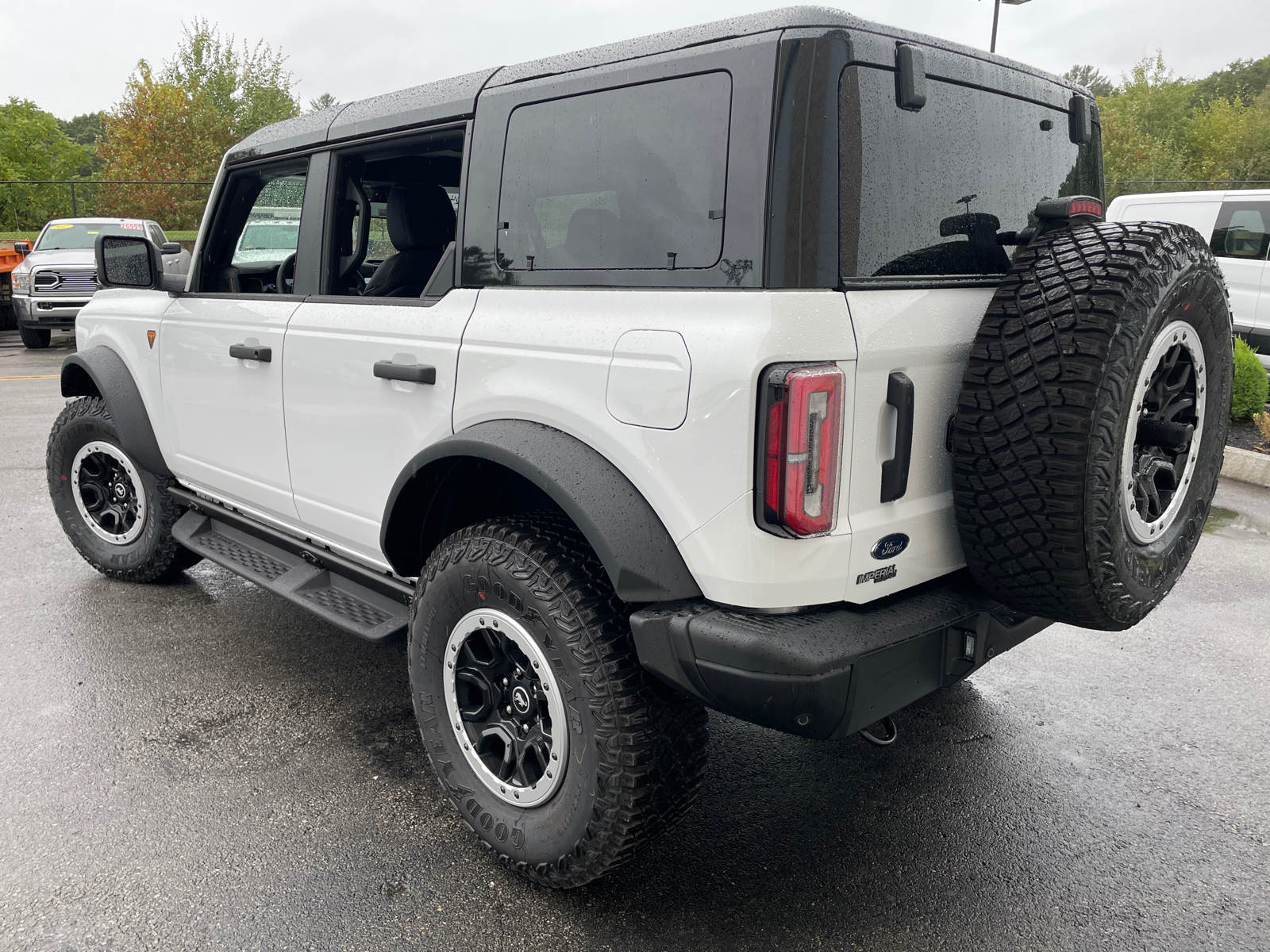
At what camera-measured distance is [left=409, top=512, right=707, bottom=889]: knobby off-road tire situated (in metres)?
2.18

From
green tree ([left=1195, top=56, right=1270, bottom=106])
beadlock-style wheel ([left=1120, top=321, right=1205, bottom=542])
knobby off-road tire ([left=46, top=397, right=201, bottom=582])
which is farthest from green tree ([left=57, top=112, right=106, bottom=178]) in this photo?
green tree ([left=1195, top=56, right=1270, bottom=106])

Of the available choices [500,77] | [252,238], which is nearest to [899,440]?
[500,77]

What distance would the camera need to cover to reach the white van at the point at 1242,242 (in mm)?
9555

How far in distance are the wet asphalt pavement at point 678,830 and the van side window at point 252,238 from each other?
1.50 m

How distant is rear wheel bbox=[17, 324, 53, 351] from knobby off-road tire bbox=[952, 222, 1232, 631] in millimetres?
15896

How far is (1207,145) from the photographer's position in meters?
41.1

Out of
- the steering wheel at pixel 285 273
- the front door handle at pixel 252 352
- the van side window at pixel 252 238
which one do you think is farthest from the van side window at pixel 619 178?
the steering wheel at pixel 285 273

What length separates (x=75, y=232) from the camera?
1513 cm

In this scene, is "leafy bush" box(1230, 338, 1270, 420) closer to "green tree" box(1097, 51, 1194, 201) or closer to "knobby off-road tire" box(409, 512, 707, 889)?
"knobby off-road tire" box(409, 512, 707, 889)

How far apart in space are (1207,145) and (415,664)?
48610mm

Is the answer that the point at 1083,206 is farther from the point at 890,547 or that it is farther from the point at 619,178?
the point at 619,178

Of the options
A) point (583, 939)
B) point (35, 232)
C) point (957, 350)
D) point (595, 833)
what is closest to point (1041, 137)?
point (957, 350)

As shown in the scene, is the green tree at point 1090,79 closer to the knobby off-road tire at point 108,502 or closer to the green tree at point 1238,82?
the green tree at point 1238,82

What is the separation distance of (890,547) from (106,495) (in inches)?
159
